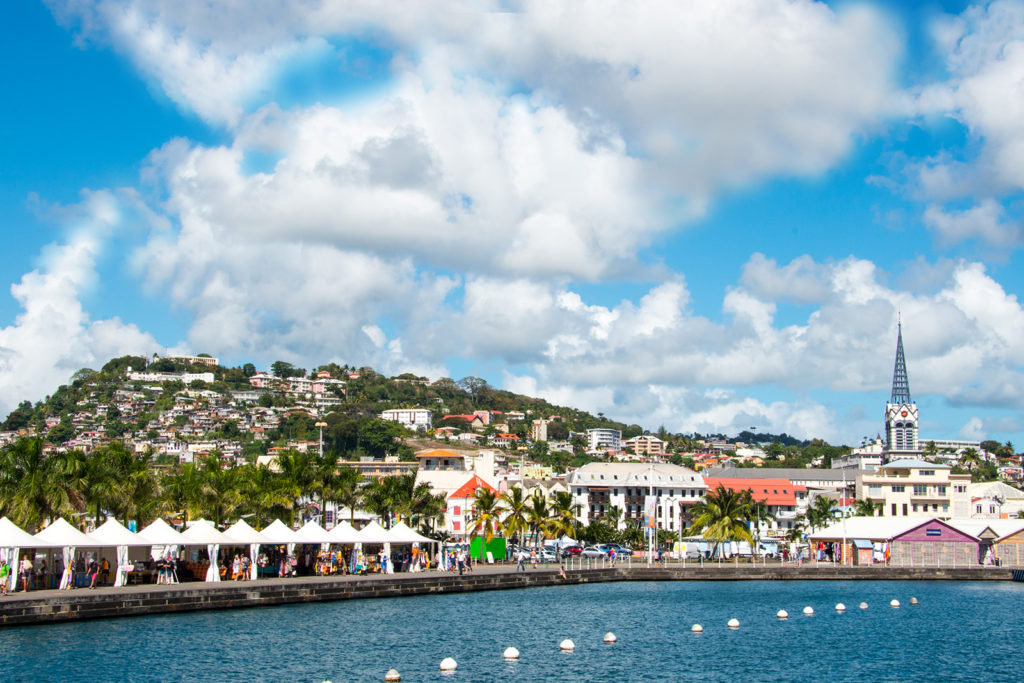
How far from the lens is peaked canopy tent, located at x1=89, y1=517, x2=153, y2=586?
149ft

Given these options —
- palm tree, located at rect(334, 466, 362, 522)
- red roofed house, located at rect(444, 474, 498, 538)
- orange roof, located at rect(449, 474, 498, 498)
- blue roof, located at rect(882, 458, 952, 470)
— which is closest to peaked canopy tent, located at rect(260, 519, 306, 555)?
palm tree, located at rect(334, 466, 362, 522)

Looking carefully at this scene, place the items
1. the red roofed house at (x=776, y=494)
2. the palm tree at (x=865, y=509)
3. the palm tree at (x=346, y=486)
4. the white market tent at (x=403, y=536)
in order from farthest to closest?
the red roofed house at (x=776, y=494), the palm tree at (x=865, y=509), the palm tree at (x=346, y=486), the white market tent at (x=403, y=536)

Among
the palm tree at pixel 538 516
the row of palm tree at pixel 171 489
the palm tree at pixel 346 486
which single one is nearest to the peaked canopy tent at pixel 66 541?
the row of palm tree at pixel 171 489

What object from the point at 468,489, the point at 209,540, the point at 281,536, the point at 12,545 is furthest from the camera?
the point at 468,489

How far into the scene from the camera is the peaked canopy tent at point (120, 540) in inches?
1783

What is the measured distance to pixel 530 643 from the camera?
39.6 meters

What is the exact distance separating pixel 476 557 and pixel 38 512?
34.4m

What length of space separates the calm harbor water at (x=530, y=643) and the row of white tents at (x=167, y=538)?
18.1ft

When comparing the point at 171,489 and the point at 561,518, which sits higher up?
the point at 171,489

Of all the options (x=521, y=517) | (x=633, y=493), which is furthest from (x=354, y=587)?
(x=633, y=493)

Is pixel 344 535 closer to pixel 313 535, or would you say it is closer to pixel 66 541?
pixel 313 535

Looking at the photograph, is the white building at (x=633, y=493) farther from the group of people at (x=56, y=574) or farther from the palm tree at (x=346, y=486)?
the group of people at (x=56, y=574)

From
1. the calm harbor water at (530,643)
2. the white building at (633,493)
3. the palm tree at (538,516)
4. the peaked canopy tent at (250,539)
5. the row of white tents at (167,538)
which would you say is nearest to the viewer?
the calm harbor water at (530,643)

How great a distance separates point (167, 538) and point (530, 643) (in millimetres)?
19463
